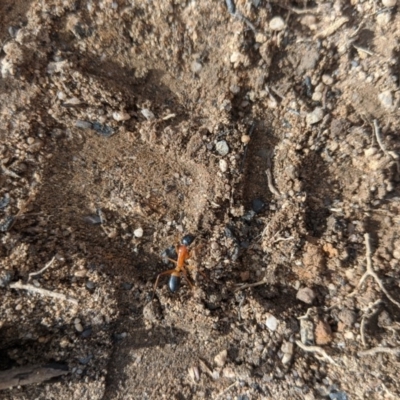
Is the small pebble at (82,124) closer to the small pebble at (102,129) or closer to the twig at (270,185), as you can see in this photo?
the small pebble at (102,129)

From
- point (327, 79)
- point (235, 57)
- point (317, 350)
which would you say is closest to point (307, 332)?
point (317, 350)

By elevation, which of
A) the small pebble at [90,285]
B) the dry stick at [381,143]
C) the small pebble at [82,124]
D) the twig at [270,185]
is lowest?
the small pebble at [90,285]

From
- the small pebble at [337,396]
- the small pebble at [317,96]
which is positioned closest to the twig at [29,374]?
the small pebble at [337,396]

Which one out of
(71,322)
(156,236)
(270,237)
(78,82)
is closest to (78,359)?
(71,322)

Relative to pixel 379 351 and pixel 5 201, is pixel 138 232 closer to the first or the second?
pixel 5 201

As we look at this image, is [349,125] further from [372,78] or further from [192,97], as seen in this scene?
[192,97]
